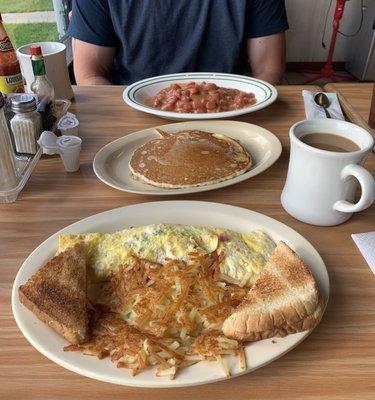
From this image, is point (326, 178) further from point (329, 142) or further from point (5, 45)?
point (5, 45)

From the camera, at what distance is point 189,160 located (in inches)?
46.3

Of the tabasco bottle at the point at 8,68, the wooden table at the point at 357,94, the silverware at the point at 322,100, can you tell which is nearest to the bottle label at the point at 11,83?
the tabasco bottle at the point at 8,68

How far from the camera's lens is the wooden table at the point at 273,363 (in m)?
0.63

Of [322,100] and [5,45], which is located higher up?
[5,45]

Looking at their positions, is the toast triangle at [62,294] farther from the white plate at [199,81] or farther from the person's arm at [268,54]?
the person's arm at [268,54]

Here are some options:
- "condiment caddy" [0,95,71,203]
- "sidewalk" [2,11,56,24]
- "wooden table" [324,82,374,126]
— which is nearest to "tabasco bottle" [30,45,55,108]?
"condiment caddy" [0,95,71,203]

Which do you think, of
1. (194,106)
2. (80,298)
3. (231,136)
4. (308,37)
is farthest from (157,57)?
(308,37)

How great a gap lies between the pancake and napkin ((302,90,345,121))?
0.40 meters

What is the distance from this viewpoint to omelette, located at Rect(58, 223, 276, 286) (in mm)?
811

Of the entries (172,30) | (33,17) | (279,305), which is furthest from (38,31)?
(279,305)

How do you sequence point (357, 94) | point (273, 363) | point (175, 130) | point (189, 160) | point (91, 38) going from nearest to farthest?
1. point (273, 363)
2. point (189, 160)
3. point (175, 130)
4. point (357, 94)
5. point (91, 38)

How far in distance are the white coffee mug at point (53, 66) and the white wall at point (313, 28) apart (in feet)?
11.6

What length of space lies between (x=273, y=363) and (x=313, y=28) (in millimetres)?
4701

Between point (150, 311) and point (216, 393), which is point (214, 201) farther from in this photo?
point (216, 393)
